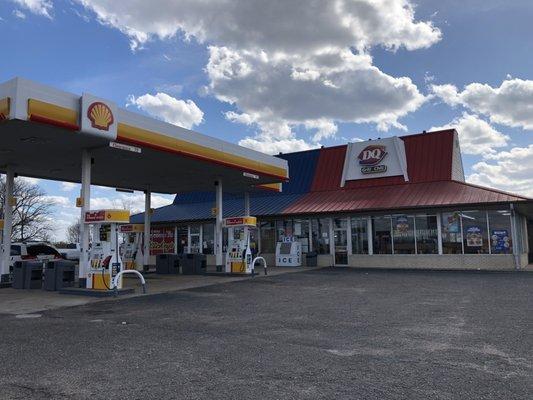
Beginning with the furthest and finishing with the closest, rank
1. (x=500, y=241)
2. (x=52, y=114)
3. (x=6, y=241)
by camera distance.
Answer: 1. (x=500, y=241)
2. (x=6, y=241)
3. (x=52, y=114)

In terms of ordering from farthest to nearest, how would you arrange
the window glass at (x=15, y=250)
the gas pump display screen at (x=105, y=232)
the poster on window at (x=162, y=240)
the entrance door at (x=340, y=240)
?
the poster on window at (x=162, y=240) < the entrance door at (x=340, y=240) < the window glass at (x=15, y=250) < the gas pump display screen at (x=105, y=232)

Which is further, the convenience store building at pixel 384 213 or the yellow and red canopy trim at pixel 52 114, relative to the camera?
the convenience store building at pixel 384 213

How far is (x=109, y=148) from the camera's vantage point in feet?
51.8

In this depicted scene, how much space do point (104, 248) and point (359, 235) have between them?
633 inches

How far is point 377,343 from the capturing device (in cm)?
761

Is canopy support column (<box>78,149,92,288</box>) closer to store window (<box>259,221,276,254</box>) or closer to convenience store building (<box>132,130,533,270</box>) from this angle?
convenience store building (<box>132,130,533,270</box>)

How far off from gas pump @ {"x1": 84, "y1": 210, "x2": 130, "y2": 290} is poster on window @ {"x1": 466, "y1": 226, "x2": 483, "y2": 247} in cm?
1693

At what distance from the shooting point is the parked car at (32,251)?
2422 centimetres

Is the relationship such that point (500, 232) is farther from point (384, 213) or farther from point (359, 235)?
point (359, 235)

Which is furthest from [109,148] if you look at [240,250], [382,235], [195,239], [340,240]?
[195,239]

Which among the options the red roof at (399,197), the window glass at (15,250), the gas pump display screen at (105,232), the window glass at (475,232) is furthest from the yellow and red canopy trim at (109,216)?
the window glass at (475,232)

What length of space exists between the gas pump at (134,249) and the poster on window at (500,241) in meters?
17.3

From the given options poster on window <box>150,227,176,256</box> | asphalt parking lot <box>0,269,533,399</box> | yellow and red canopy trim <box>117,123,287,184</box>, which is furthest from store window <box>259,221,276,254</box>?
asphalt parking lot <box>0,269,533,399</box>

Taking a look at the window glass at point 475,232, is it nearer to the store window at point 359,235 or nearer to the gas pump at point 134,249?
the store window at point 359,235
